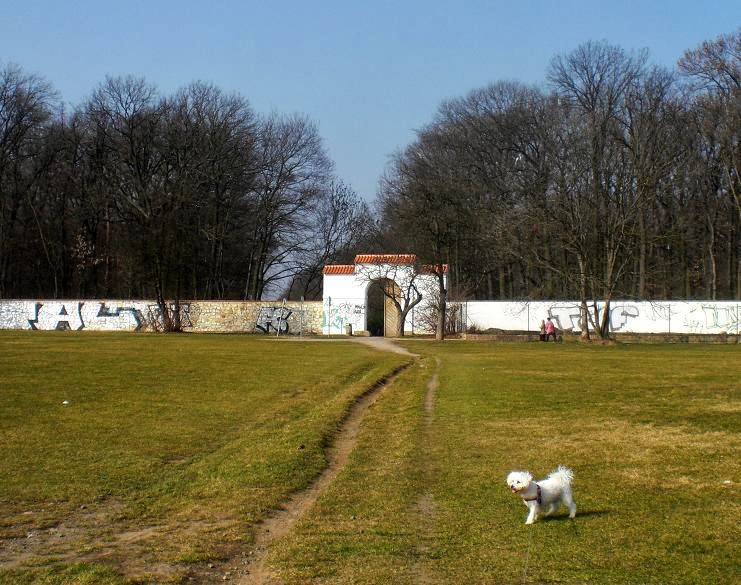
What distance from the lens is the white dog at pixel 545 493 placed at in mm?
7614

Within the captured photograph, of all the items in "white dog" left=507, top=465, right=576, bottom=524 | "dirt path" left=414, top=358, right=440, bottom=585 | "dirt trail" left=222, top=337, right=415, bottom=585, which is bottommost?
"dirt trail" left=222, top=337, right=415, bottom=585

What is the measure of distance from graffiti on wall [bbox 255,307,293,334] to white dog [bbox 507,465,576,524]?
5109cm

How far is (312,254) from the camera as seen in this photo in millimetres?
71000

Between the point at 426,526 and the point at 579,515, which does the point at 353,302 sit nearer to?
the point at 579,515

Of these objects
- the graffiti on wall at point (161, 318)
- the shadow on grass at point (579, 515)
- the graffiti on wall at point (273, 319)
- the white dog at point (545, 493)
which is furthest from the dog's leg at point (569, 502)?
the graffiti on wall at point (161, 318)

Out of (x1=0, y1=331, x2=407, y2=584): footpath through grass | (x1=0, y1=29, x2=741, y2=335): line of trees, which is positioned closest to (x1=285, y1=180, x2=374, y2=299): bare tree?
(x1=0, y1=29, x2=741, y2=335): line of trees

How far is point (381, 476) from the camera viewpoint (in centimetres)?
1003

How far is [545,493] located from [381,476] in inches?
106

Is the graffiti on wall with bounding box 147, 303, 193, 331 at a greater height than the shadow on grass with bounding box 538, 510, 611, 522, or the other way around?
the graffiti on wall with bounding box 147, 303, 193, 331

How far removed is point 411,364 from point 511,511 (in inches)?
831

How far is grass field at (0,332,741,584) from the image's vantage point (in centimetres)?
663

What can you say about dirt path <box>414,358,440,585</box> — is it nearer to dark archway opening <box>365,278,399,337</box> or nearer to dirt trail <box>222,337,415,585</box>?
dirt trail <box>222,337,415,585</box>

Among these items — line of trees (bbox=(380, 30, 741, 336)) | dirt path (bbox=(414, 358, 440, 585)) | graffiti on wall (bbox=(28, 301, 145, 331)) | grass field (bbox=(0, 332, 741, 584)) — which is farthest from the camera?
graffiti on wall (bbox=(28, 301, 145, 331))

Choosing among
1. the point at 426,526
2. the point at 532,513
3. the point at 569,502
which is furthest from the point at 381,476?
the point at 569,502
